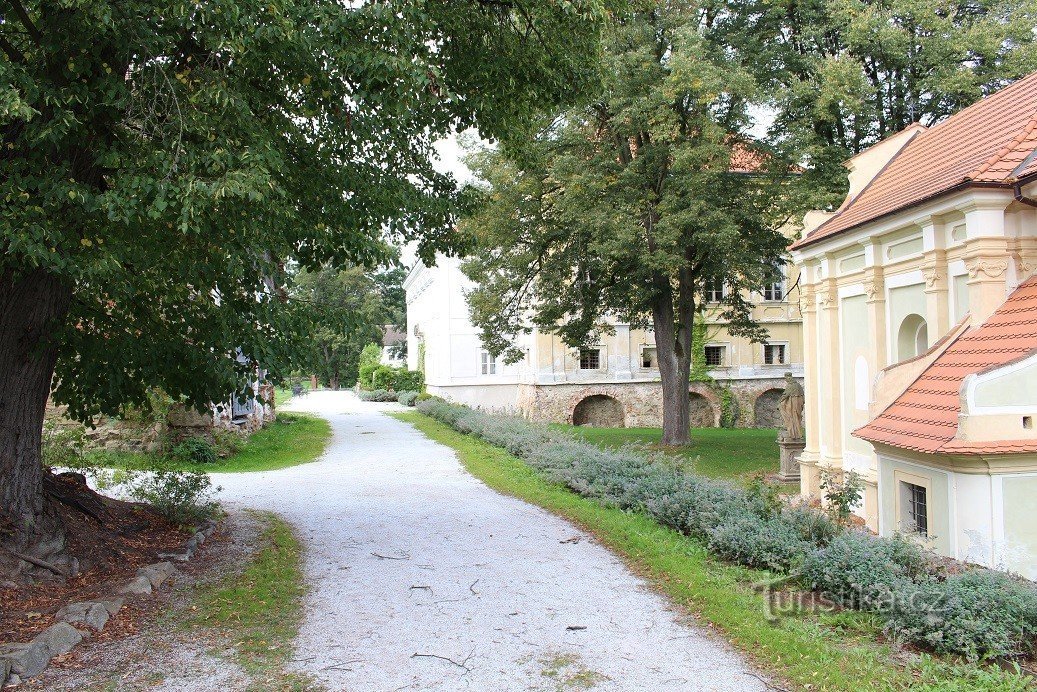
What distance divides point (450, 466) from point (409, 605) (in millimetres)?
9862

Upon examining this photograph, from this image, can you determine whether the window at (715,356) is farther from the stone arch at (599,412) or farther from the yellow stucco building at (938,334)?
the yellow stucco building at (938,334)

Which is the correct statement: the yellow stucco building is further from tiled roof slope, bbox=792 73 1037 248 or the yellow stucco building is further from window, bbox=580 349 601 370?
window, bbox=580 349 601 370

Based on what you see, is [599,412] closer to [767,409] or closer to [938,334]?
[767,409]

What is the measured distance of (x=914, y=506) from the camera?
10477mm

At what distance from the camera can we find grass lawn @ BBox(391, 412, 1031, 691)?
15.6 ft

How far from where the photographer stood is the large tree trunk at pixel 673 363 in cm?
2234

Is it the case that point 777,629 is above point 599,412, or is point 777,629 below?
below

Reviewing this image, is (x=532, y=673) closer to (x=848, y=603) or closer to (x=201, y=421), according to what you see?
(x=848, y=603)

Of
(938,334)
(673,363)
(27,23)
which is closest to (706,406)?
(673,363)

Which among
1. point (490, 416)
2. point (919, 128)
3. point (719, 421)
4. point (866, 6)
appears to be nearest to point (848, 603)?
point (919, 128)

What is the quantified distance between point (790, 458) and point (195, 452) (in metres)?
13.2

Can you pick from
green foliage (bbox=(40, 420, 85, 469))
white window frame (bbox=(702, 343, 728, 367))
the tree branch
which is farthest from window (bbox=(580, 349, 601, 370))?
the tree branch

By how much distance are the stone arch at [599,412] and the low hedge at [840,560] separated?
23776mm

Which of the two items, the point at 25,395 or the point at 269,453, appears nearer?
the point at 25,395
